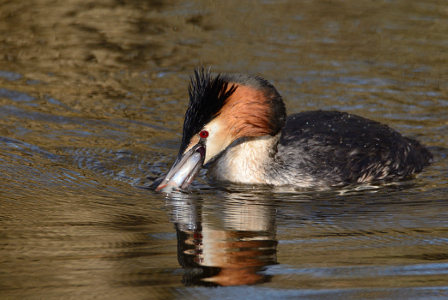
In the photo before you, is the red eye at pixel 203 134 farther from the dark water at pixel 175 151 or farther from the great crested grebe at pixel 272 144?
the dark water at pixel 175 151

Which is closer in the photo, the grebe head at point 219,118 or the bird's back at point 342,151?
the grebe head at point 219,118

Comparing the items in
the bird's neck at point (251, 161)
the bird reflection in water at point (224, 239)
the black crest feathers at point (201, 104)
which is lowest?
the bird reflection in water at point (224, 239)

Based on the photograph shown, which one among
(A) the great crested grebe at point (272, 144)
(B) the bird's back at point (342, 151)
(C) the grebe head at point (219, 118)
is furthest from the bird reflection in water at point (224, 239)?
(B) the bird's back at point (342, 151)

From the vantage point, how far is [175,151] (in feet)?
29.5

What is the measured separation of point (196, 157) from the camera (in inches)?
288

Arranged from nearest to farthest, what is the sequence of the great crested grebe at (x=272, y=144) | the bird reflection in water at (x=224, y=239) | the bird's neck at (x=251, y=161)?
the bird reflection in water at (x=224, y=239) → the great crested grebe at (x=272, y=144) → the bird's neck at (x=251, y=161)

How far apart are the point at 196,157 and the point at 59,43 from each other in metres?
5.82

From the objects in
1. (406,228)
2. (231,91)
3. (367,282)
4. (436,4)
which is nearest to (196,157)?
(231,91)

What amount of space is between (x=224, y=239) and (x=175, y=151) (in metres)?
3.15

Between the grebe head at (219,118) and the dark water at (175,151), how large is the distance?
0.98ft

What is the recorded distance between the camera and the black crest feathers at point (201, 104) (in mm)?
7184

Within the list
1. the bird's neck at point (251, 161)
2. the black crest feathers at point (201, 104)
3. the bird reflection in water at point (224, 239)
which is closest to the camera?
the bird reflection in water at point (224, 239)

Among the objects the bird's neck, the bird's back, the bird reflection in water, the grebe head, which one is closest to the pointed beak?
the grebe head

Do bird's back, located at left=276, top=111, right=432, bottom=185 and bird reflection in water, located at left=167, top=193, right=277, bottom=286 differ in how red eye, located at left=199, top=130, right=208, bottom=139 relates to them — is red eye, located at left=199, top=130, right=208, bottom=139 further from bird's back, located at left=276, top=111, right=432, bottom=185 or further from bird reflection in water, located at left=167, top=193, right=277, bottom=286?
bird's back, located at left=276, top=111, right=432, bottom=185
